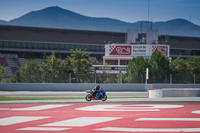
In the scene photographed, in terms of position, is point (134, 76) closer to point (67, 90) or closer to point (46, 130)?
point (67, 90)

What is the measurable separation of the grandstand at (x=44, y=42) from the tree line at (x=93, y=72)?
26.1 meters

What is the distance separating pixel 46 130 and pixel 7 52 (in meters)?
77.1

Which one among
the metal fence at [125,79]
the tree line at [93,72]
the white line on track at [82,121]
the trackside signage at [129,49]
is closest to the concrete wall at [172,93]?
the metal fence at [125,79]

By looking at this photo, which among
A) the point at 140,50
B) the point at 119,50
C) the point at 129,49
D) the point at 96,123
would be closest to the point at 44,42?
the point at 119,50

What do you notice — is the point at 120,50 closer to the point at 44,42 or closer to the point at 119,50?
the point at 119,50

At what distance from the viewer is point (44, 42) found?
3415 inches

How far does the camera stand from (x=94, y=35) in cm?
9088

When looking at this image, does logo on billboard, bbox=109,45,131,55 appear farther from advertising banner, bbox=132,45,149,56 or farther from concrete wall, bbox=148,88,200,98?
concrete wall, bbox=148,88,200,98

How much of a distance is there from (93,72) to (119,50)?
89.3 feet

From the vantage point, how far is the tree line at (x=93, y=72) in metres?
42.9

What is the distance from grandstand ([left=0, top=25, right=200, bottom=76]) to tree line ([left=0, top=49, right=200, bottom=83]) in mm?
26142

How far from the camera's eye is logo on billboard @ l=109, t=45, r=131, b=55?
7456 cm

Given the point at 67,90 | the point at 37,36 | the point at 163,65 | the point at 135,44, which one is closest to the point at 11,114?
the point at 67,90

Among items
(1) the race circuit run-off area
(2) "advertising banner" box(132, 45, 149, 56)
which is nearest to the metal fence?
(1) the race circuit run-off area
